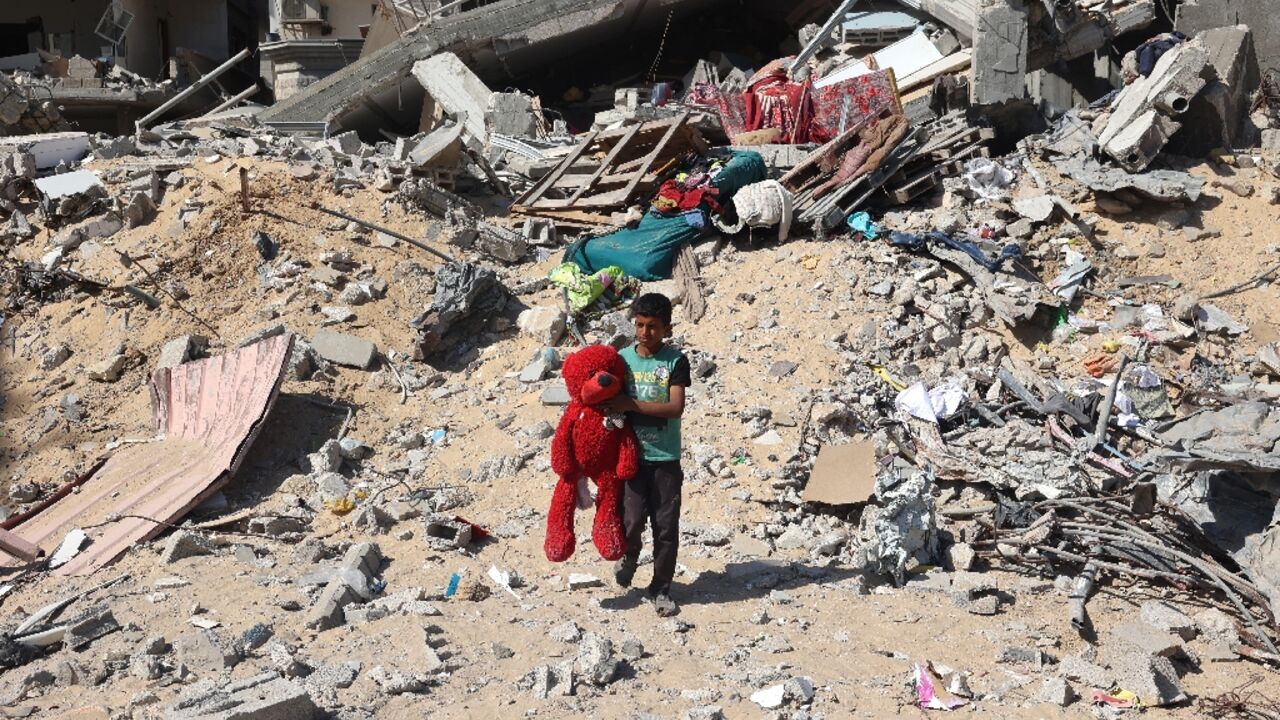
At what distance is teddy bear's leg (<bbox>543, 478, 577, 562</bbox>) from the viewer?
4.84m

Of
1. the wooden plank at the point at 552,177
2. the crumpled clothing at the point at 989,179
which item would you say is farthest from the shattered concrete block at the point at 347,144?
the crumpled clothing at the point at 989,179

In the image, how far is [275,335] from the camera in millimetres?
7805

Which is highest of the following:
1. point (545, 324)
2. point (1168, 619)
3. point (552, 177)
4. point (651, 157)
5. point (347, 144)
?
point (347, 144)

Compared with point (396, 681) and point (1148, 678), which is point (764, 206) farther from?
point (396, 681)

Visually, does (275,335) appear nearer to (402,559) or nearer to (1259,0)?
(402,559)

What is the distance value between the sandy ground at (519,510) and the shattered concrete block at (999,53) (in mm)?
2089

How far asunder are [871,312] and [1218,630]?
3336 millimetres

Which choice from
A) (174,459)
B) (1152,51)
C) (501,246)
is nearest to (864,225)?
(501,246)

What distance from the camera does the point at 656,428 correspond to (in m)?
4.70

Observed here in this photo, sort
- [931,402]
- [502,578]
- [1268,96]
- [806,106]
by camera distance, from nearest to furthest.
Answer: [502,578], [931,402], [806,106], [1268,96]

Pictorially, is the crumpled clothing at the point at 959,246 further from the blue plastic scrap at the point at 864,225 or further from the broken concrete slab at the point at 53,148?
the broken concrete slab at the point at 53,148

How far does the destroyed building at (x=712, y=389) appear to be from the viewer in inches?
181

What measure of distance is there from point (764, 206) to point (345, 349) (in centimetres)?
300

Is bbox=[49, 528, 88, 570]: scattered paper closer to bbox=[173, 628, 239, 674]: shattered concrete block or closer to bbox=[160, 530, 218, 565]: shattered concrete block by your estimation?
bbox=[160, 530, 218, 565]: shattered concrete block
